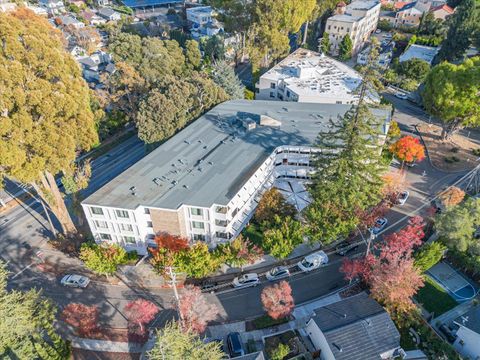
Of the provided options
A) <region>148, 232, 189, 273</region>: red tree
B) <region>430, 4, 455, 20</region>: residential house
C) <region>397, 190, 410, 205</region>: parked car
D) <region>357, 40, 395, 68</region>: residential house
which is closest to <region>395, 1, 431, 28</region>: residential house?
<region>430, 4, 455, 20</region>: residential house

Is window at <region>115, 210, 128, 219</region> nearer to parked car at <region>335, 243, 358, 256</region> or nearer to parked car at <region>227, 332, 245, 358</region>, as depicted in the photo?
parked car at <region>227, 332, 245, 358</region>

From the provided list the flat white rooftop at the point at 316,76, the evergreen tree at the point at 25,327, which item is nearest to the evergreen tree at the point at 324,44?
the flat white rooftop at the point at 316,76

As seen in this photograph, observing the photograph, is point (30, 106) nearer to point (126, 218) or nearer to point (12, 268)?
point (126, 218)

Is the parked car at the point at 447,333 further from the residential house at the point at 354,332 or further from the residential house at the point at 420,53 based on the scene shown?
the residential house at the point at 420,53

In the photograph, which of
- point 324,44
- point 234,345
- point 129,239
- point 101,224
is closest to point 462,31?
point 324,44

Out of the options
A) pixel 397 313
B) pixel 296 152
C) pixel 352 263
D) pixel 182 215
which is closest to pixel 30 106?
pixel 182 215
